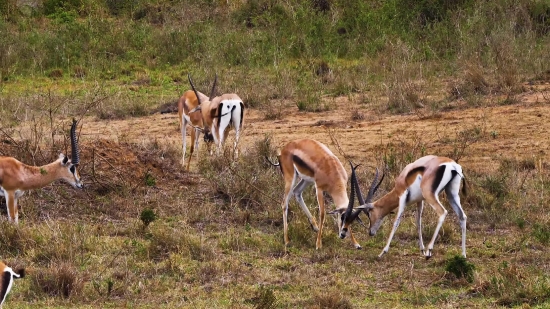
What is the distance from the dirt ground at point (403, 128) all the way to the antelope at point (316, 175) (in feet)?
7.91

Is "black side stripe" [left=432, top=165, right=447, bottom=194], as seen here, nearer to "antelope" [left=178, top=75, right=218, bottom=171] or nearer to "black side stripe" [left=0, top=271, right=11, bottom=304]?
"black side stripe" [left=0, top=271, right=11, bottom=304]

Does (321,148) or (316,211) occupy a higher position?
(321,148)

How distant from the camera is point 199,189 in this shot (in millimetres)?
9922

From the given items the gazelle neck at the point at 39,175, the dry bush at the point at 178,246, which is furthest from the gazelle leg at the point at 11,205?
the dry bush at the point at 178,246

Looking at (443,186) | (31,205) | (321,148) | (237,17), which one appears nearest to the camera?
(443,186)

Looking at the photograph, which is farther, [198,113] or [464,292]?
[198,113]

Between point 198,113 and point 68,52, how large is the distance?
195 inches

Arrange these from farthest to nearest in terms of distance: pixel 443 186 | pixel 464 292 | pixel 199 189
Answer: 1. pixel 199 189
2. pixel 443 186
3. pixel 464 292

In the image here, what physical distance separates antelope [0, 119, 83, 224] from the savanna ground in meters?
0.35

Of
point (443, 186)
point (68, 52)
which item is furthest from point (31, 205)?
point (68, 52)

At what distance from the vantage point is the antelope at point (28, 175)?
8.43 meters

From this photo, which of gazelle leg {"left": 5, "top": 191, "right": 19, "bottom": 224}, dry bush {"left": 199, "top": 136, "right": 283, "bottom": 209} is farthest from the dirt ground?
gazelle leg {"left": 5, "top": 191, "right": 19, "bottom": 224}

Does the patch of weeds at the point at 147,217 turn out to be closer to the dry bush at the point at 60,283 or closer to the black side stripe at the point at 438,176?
the dry bush at the point at 60,283

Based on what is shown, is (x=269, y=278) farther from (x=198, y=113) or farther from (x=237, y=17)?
(x=237, y=17)
